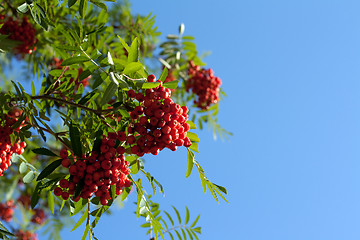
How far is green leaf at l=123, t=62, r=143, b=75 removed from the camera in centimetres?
171

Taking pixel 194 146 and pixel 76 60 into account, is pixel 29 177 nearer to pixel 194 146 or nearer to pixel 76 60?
pixel 76 60

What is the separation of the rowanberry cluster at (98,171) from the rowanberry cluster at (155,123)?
0.08 meters

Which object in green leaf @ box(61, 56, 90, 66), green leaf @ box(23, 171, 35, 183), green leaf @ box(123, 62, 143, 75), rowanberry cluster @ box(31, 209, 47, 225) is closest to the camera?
green leaf @ box(123, 62, 143, 75)

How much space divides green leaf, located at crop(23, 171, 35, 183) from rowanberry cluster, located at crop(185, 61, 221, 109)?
2548 millimetres

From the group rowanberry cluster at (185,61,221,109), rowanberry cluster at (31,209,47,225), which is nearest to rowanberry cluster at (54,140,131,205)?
rowanberry cluster at (185,61,221,109)

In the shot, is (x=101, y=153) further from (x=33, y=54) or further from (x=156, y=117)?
(x=33, y=54)

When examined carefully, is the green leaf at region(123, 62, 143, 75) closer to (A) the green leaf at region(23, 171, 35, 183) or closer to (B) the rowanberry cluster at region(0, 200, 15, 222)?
(A) the green leaf at region(23, 171, 35, 183)

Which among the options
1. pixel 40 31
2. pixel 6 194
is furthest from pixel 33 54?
pixel 6 194

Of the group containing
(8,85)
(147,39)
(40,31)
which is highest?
(147,39)

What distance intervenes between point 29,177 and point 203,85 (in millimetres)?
2660

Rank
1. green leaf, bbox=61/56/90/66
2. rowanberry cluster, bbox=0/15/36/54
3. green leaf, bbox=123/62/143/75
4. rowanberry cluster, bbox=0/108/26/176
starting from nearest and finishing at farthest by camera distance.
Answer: green leaf, bbox=123/62/143/75 → green leaf, bbox=61/56/90/66 → rowanberry cluster, bbox=0/108/26/176 → rowanberry cluster, bbox=0/15/36/54

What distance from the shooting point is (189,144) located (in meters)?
1.92

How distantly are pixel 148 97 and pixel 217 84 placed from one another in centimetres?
300

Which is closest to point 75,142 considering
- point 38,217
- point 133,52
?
point 133,52
